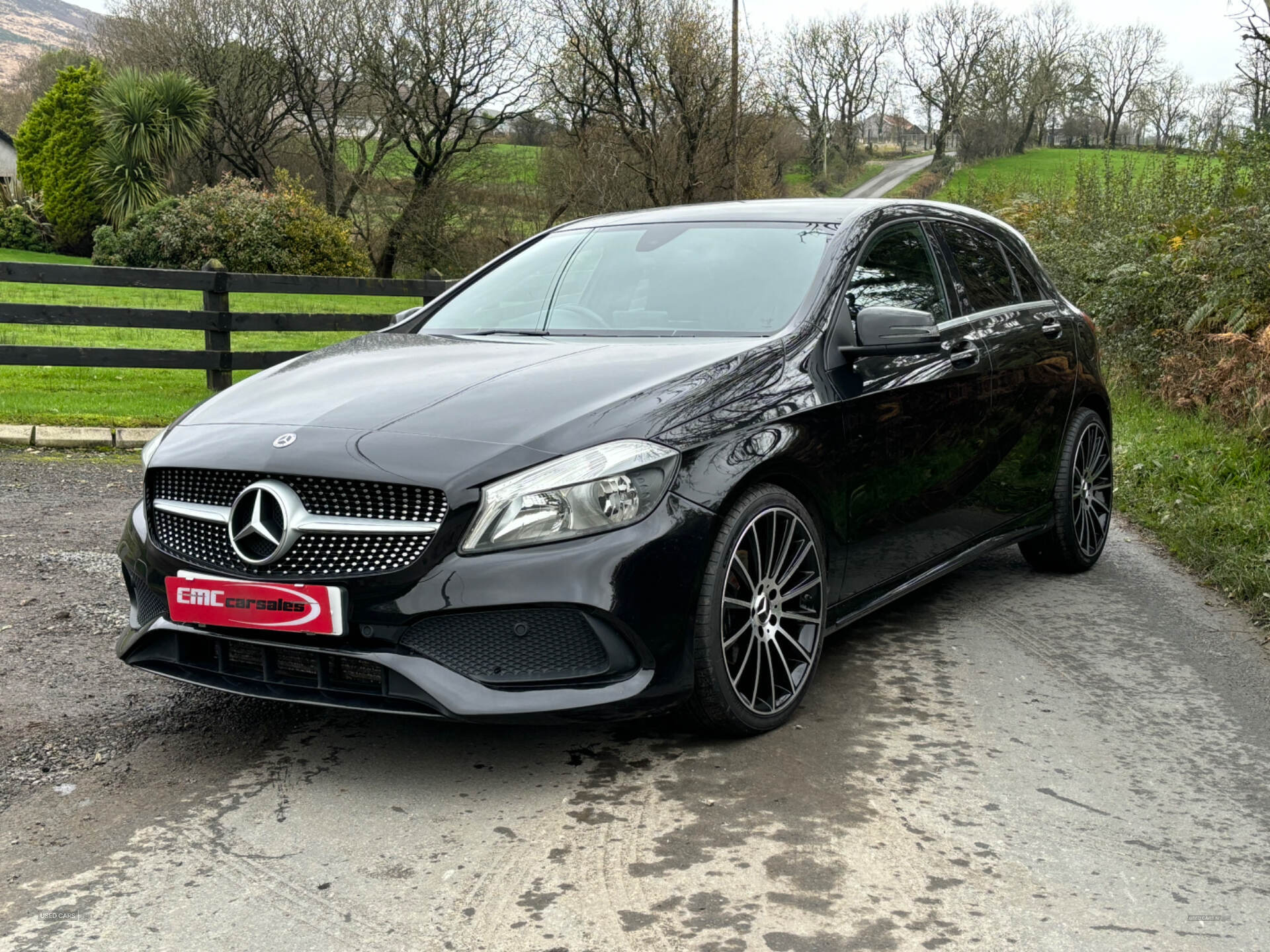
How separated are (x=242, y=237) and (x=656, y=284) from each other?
28048 mm

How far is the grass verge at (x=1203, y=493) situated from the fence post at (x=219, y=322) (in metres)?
7.40

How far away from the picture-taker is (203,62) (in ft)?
139

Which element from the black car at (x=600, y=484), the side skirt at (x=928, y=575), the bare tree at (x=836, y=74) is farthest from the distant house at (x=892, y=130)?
the black car at (x=600, y=484)

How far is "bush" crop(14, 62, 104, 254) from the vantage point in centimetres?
4191

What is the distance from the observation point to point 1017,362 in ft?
17.8

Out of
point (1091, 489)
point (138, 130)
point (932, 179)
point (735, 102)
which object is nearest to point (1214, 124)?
point (1091, 489)

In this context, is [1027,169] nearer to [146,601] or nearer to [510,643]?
[146,601]

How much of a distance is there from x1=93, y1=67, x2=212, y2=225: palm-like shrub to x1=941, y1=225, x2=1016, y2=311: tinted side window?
107 feet

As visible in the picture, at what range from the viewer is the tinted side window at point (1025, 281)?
5.91 m

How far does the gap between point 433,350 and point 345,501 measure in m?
1.16

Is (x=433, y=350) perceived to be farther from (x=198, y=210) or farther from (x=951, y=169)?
(x=951, y=169)

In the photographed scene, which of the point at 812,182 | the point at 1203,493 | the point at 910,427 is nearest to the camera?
the point at 910,427

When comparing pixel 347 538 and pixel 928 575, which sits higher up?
pixel 347 538

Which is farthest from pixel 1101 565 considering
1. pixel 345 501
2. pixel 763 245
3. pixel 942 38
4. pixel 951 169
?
pixel 942 38
